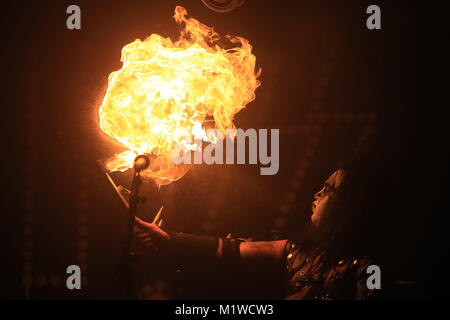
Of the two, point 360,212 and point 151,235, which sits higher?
point 360,212

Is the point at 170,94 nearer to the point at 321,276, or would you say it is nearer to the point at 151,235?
the point at 151,235

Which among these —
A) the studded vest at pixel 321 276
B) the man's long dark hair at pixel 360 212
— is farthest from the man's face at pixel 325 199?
the studded vest at pixel 321 276

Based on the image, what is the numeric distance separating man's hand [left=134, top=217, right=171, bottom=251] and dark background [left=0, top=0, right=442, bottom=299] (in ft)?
1.07

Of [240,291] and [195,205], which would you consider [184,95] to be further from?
[240,291]

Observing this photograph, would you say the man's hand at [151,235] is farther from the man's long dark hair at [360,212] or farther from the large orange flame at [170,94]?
the man's long dark hair at [360,212]

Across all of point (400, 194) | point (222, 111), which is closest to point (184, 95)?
point (222, 111)

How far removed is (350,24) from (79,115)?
289cm

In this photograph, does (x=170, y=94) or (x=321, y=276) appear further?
(x=321, y=276)

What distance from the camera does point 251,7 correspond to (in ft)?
13.2

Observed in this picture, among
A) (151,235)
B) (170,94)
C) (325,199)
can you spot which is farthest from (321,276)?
(170,94)

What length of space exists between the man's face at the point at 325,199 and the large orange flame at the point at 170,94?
1128mm

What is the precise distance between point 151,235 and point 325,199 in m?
1.70

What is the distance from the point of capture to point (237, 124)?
401cm

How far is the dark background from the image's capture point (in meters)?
3.86
